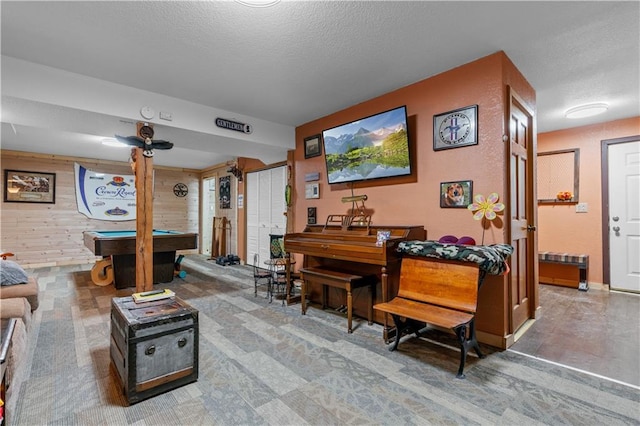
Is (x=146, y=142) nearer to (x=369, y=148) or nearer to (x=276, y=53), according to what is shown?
(x=276, y=53)

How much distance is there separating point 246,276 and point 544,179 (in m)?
5.43

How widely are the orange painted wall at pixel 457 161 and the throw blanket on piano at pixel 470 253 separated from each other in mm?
360

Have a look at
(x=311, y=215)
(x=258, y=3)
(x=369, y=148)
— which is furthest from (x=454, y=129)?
(x=311, y=215)

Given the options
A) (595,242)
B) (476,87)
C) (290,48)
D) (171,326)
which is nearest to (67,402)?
(171,326)

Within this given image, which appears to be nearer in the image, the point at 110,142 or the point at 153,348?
the point at 153,348

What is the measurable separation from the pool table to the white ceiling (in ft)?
4.99

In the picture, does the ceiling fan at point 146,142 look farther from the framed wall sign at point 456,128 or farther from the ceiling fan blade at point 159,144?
the framed wall sign at point 456,128

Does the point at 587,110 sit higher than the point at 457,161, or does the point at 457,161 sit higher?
the point at 587,110

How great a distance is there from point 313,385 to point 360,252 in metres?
1.26

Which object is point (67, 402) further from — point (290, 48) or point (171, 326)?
point (290, 48)

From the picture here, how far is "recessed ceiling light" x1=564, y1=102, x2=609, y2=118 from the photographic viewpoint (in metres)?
3.73

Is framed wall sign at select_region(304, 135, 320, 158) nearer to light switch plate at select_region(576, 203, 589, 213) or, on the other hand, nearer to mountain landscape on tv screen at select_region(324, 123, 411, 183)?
mountain landscape on tv screen at select_region(324, 123, 411, 183)

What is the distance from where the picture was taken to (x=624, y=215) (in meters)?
4.32

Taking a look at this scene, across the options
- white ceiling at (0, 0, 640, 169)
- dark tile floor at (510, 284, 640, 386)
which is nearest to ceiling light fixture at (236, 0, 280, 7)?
Answer: white ceiling at (0, 0, 640, 169)
